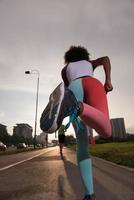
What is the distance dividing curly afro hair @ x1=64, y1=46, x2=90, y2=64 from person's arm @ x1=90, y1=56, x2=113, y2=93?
0.21 m

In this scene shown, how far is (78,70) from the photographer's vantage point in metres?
3.68

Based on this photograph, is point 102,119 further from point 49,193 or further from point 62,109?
point 49,193

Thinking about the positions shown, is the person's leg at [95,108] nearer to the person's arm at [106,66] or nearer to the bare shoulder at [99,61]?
the person's arm at [106,66]

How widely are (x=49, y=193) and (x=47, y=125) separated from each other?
2084 mm

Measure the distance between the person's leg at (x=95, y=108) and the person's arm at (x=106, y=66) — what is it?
0.38ft

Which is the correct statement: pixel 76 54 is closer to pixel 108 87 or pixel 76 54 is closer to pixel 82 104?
pixel 108 87

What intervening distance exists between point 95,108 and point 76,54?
1.17 m

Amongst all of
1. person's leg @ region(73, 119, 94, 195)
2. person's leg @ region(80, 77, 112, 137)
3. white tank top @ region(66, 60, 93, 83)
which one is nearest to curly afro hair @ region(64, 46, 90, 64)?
white tank top @ region(66, 60, 93, 83)

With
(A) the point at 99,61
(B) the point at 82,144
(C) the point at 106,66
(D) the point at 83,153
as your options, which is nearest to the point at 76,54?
(A) the point at 99,61

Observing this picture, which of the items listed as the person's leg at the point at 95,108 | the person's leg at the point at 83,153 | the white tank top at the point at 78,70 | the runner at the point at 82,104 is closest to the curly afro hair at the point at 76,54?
the runner at the point at 82,104

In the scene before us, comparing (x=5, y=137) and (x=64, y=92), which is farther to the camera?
(x=5, y=137)

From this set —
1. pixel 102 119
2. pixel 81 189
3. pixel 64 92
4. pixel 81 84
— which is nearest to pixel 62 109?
pixel 64 92

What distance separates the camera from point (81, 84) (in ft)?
11.3

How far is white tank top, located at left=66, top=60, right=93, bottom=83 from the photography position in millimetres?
3657
